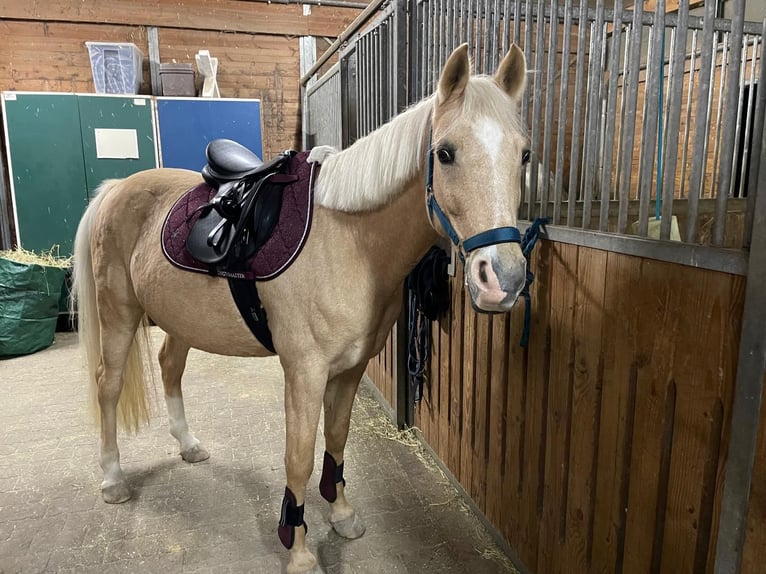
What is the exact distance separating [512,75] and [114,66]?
14.9ft

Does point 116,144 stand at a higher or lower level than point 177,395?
higher

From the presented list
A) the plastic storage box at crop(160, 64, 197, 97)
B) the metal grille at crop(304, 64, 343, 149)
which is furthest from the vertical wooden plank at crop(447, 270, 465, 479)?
the plastic storage box at crop(160, 64, 197, 97)

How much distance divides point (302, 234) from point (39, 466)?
1.74 meters

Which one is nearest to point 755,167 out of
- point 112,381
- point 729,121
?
point 729,121

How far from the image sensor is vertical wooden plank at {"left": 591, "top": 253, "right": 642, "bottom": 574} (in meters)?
1.06

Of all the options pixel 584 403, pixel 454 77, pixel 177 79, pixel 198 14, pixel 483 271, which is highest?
pixel 198 14

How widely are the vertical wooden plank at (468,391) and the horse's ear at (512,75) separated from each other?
2.54 ft

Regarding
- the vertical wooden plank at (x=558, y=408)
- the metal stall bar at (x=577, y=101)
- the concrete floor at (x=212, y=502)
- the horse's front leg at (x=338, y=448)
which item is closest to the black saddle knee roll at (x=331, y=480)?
the horse's front leg at (x=338, y=448)

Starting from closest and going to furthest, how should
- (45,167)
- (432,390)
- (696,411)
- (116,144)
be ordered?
(696,411) → (432,390) → (45,167) → (116,144)

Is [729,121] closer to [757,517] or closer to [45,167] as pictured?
[757,517]

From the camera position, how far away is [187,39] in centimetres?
490

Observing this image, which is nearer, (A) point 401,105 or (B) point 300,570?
(B) point 300,570

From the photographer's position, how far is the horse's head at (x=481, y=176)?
96cm

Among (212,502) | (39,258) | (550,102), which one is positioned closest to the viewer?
(550,102)
